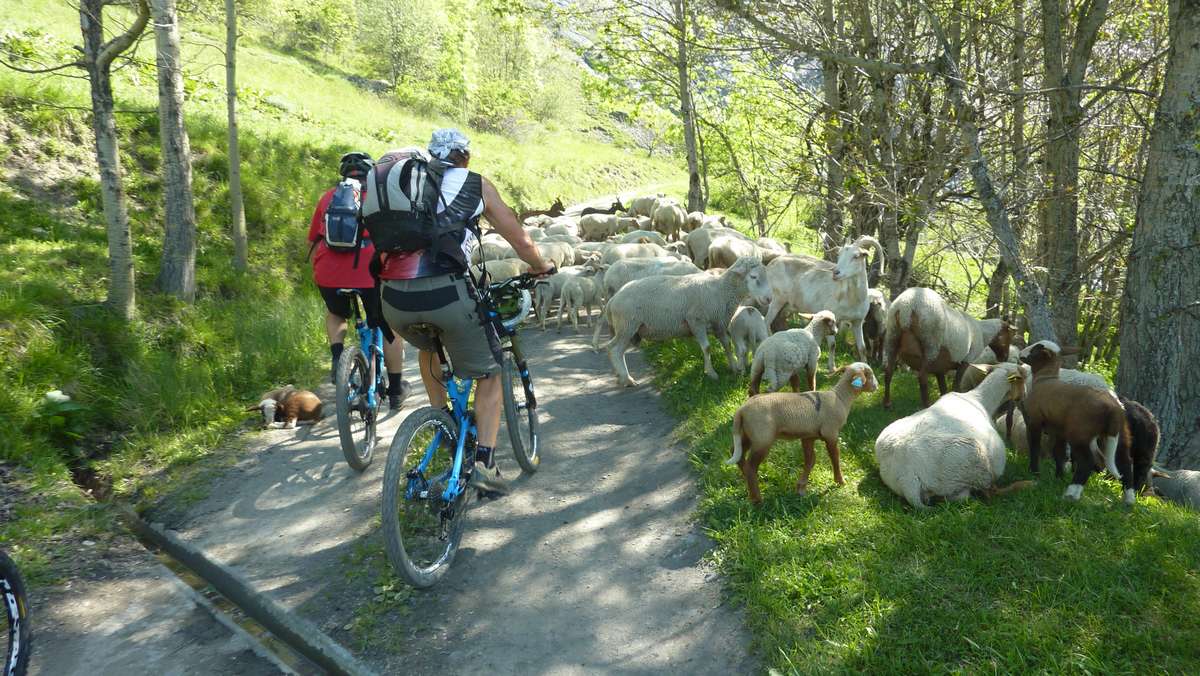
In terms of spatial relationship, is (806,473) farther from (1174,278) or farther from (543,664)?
(1174,278)

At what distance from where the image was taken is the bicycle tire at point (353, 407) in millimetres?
5461

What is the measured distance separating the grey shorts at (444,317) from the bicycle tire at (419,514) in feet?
1.22

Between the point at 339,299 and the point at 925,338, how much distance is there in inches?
217

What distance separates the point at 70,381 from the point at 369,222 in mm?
4849

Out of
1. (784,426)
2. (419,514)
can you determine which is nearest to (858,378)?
(784,426)

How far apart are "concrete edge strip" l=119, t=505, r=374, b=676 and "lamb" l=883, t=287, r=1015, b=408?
5670 mm

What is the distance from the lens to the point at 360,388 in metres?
5.91

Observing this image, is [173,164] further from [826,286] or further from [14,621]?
[826,286]

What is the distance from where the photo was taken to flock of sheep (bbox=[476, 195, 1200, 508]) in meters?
5.12

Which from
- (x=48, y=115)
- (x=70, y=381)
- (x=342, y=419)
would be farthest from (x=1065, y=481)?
(x=48, y=115)

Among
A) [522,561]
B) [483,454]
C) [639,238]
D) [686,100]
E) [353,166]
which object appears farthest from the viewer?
[686,100]

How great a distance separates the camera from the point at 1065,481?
540 centimetres

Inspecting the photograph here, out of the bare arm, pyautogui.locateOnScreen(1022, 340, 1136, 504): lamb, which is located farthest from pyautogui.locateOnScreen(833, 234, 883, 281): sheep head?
the bare arm

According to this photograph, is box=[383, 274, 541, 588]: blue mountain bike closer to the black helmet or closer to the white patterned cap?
the white patterned cap
